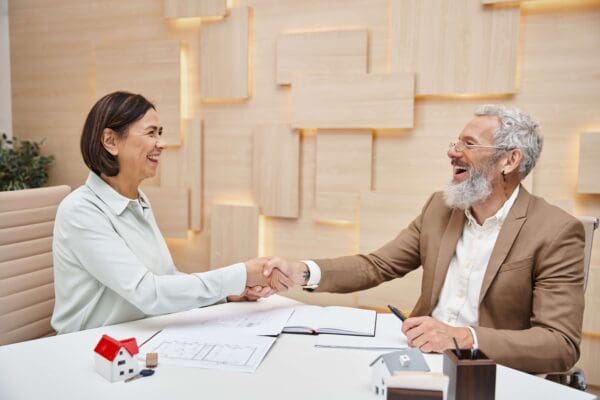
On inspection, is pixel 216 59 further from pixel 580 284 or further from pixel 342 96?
pixel 580 284

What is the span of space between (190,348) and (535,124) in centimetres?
139

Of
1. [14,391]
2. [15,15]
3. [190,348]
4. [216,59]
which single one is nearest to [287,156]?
[216,59]

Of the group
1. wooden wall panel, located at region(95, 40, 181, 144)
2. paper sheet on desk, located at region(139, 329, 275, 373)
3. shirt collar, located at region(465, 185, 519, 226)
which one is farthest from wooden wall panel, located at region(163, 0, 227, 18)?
paper sheet on desk, located at region(139, 329, 275, 373)

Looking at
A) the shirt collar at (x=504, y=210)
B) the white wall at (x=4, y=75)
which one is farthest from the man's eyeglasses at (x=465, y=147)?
the white wall at (x=4, y=75)

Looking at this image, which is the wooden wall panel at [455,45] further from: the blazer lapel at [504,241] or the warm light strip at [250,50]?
the blazer lapel at [504,241]

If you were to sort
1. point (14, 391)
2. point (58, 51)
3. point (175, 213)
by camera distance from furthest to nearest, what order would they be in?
point (58, 51) < point (175, 213) < point (14, 391)

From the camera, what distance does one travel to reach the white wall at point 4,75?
3898 millimetres

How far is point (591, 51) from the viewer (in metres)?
2.40

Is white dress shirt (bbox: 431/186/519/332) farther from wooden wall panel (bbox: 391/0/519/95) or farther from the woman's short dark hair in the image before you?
the woman's short dark hair

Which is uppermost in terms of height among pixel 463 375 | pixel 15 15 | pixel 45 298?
pixel 15 15

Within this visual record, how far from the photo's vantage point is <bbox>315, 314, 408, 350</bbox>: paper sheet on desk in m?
1.50

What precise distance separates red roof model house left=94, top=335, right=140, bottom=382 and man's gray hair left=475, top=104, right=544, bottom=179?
1.36 meters

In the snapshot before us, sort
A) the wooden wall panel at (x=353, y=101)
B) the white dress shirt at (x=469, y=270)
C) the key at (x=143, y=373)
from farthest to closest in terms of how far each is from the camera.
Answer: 1. the wooden wall panel at (x=353, y=101)
2. the white dress shirt at (x=469, y=270)
3. the key at (x=143, y=373)

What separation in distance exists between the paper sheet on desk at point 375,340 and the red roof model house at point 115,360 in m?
0.50
